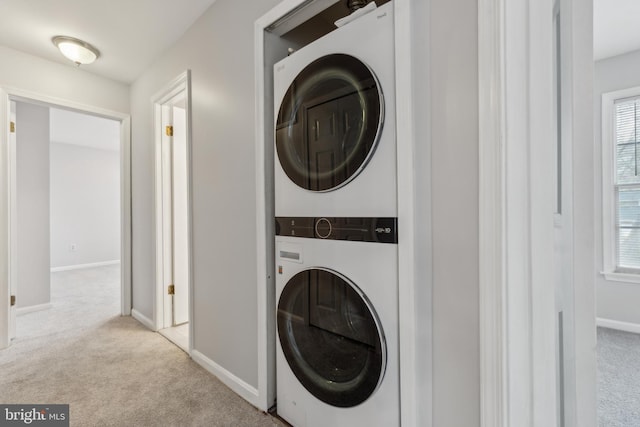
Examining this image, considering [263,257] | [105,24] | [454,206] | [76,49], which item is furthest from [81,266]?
[454,206]

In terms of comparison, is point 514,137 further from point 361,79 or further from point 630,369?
point 630,369

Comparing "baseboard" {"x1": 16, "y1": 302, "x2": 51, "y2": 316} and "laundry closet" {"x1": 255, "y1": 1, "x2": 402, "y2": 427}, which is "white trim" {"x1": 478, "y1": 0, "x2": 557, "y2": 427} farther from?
"baseboard" {"x1": 16, "y1": 302, "x2": 51, "y2": 316}

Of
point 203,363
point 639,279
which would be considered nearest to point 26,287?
point 203,363

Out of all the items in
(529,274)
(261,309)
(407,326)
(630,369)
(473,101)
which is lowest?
(630,369)

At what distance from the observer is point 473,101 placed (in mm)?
897

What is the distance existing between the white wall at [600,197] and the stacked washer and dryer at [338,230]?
10.2 feet

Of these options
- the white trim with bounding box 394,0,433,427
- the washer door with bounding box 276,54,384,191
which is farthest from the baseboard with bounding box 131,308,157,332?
the white trim with bounding box 394,0,433,427

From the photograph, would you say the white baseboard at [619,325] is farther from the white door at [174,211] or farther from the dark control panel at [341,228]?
the white door at [174,211]

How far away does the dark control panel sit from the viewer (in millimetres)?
1050

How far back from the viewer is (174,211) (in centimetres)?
281

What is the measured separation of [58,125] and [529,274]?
644 centimetres

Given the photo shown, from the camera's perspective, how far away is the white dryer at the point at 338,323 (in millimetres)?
1050

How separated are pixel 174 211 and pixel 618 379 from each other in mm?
3639

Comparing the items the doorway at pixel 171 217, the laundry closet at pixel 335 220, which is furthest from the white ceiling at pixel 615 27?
the doorway at pixel 171 217
